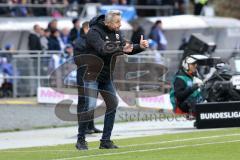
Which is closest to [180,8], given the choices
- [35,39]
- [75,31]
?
[75,31]

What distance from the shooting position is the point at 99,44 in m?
12.1

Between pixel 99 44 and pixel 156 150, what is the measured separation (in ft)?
5.65

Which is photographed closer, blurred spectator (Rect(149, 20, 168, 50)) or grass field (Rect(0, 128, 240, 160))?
grass field (Rect(0, 128, 240, 160))

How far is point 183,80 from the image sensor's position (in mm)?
16609

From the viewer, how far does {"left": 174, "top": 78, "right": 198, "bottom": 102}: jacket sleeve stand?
1645cm

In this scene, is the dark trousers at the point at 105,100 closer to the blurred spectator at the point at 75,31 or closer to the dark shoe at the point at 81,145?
the dark shoe at the point at 81,145

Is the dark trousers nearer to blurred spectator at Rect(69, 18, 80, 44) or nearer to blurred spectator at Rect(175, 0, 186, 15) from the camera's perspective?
blurred spectator at Rect(69, 18, 80, 44)

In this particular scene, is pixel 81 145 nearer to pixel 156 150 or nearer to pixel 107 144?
pixel 107 144

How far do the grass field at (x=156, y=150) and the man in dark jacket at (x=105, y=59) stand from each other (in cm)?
39

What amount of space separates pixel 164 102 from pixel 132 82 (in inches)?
49.9

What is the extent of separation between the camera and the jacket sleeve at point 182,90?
54.0 ft

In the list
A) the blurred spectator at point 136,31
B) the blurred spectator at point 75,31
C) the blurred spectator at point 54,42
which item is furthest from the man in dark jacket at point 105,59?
the blurred spectator at point 136,31

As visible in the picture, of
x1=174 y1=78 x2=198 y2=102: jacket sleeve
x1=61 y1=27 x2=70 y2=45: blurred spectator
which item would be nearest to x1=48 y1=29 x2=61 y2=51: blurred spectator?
x1=61 y1=27 x2=70 y2=45: blurred spectator

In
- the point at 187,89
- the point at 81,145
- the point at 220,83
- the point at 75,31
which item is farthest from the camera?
the point at 75,31
